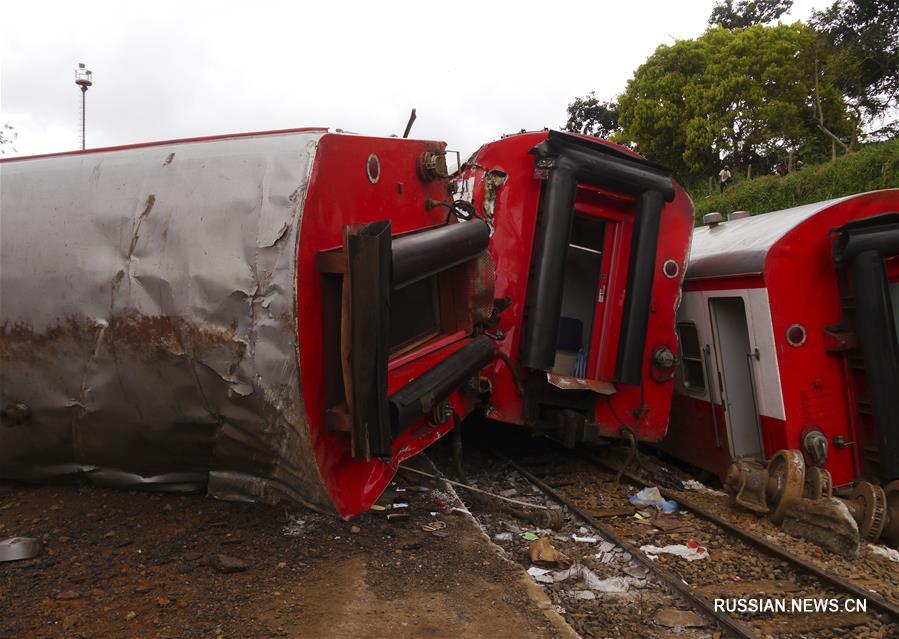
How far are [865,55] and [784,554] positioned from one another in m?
22.8

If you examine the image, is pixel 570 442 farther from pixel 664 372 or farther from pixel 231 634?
pixel 231 634

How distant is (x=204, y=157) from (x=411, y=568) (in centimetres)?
242

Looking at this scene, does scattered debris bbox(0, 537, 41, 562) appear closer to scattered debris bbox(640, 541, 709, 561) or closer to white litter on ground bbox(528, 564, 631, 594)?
white litter on ground bbox(528, 564, 631, 594)

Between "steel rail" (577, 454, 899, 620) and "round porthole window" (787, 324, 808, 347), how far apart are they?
5.27 ft

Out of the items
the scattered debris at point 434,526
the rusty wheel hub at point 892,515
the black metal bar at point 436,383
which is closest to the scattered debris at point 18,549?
the black metal bar at point 436,383

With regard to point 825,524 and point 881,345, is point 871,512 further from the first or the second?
point 881,345

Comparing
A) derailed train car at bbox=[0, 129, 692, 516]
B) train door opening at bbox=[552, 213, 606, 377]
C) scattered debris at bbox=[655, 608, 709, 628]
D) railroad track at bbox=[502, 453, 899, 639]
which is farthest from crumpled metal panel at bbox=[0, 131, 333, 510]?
train door opening at bbox=[552, 213, 606, 377]

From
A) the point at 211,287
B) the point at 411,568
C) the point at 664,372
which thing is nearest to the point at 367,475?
the point at 411,568

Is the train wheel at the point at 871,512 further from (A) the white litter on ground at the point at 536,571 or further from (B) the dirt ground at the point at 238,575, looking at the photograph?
(B) the dirt ground at the point at 238,575

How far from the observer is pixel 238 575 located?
3408 millimetres

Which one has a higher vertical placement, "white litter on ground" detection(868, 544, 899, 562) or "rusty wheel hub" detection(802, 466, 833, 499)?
"rusty wheel hub" detection(802, 466, 833, 499)

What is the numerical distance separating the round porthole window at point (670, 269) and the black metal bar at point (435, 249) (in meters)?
2.16

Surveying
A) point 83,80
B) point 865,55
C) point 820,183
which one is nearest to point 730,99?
point 865,55

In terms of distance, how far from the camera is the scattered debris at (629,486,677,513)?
593cm
